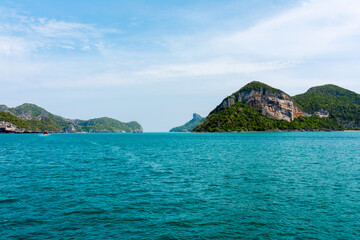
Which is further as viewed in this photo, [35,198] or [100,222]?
[35,198]

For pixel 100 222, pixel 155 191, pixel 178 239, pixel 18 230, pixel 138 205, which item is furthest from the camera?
pixel 155 191

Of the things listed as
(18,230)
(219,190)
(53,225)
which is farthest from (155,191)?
(18,230)

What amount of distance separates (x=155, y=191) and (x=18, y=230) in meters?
16.1

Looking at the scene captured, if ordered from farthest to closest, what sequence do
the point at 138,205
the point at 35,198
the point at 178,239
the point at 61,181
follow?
the point at 61,181, the point at 35,198, the point at 138,205, the point at 178,239

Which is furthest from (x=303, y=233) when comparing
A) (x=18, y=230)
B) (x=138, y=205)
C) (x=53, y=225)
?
(x=18, y=230)

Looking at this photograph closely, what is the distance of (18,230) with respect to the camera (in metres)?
20.6

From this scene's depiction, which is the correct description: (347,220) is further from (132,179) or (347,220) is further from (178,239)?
(132,179)

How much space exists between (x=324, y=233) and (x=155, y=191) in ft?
65.5

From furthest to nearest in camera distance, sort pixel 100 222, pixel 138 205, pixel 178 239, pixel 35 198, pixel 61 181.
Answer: pixel 61 181 → pixel 35 198 → pixel 138 205 → pixel 100 222 → pixel 178 239

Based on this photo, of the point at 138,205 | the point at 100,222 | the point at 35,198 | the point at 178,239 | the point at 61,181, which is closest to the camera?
the point at 178,239

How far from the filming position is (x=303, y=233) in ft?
64.9

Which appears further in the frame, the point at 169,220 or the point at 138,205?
the point at 138,205

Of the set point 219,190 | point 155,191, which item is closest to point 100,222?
point 155,191

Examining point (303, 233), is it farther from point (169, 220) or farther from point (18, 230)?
point (18, 230)
